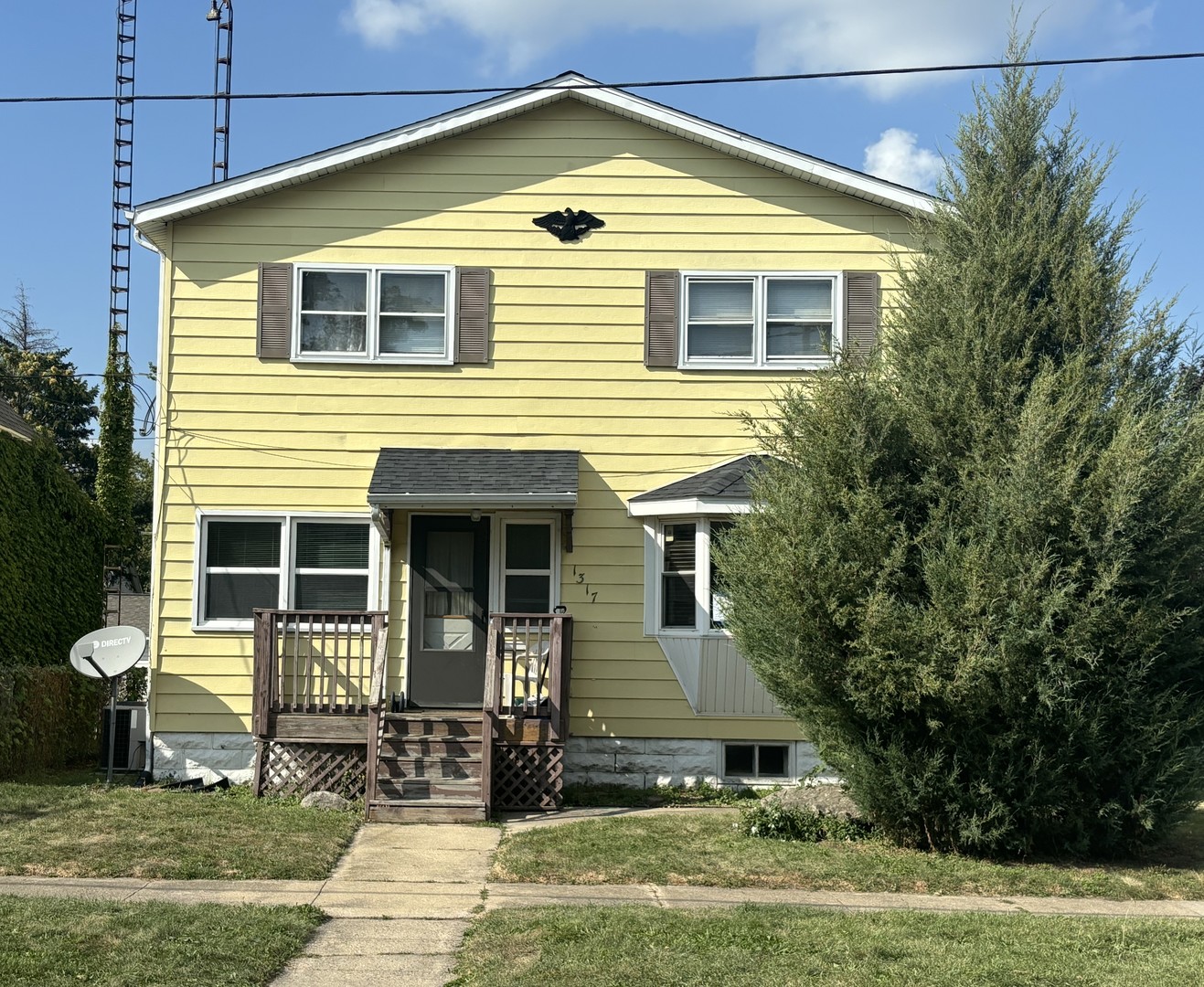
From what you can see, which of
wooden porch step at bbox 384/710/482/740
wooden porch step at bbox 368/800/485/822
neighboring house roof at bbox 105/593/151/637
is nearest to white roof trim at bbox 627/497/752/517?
wooden porch step at bbox 384/710/482/740

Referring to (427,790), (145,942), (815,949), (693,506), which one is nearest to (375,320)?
(693,506)

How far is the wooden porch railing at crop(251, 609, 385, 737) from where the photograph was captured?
1173cm

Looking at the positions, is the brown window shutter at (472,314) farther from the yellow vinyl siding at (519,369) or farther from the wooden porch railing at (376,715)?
the wooden porch railing at (376,715)

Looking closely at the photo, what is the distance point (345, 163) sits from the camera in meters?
12.9

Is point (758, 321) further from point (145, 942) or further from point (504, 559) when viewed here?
point (145, 942)

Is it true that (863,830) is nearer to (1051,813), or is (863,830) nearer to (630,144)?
(1051,813)

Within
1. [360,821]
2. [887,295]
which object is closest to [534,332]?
[887,295]

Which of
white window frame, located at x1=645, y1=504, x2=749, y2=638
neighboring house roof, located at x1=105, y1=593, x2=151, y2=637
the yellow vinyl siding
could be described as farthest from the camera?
neighboring house roof, located at x1=105, y1=593, x2=151, y2=637

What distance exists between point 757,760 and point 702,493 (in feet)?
9.79

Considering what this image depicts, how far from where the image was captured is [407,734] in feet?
37.2

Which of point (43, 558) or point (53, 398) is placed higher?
point (53, 398)

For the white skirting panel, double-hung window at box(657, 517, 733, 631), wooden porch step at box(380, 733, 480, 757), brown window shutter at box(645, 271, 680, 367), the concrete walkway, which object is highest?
brown window shutter at box(645, 271, 680, 367)

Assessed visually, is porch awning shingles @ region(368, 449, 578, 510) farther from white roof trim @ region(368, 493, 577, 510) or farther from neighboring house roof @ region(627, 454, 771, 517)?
neighboring house roof @ region(627, 454, 771, 517)

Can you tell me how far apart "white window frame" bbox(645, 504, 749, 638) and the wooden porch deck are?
3.31 ft
